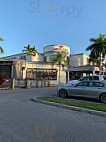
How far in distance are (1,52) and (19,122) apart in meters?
20.1

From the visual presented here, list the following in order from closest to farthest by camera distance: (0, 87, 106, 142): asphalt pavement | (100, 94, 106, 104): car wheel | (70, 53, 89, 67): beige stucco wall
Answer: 1. (0, 87, 106, 142): asphalt pavement
2. (100, 94, 106, 104): car wheel
3. (70, 53, 89, 67): beige stucco wall

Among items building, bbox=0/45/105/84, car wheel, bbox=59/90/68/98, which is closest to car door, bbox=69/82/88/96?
car wheel, bbox=59/90/68/98

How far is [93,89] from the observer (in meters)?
8.08

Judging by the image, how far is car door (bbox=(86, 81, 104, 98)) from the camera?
793 cm

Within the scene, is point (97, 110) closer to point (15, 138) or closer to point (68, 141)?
point (68, 141)

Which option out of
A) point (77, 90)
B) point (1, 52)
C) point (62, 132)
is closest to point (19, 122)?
point (62, 132)

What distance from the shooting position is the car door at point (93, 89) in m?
7.93

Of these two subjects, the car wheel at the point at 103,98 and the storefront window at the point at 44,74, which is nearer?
the car wheel at the point at 103,98

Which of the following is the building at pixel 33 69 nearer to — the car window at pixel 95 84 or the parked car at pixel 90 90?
the parked car at pixel 90 90

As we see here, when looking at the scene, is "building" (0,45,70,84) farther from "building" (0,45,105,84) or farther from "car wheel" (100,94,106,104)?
"car wheel" (100,94,106,104)

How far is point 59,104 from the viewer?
7164 mm

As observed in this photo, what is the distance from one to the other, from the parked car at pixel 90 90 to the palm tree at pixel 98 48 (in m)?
17.5

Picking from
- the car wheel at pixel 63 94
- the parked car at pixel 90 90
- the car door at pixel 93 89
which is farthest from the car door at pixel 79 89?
the car wheel at pixel 63 94

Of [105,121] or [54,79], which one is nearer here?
[105,121]
